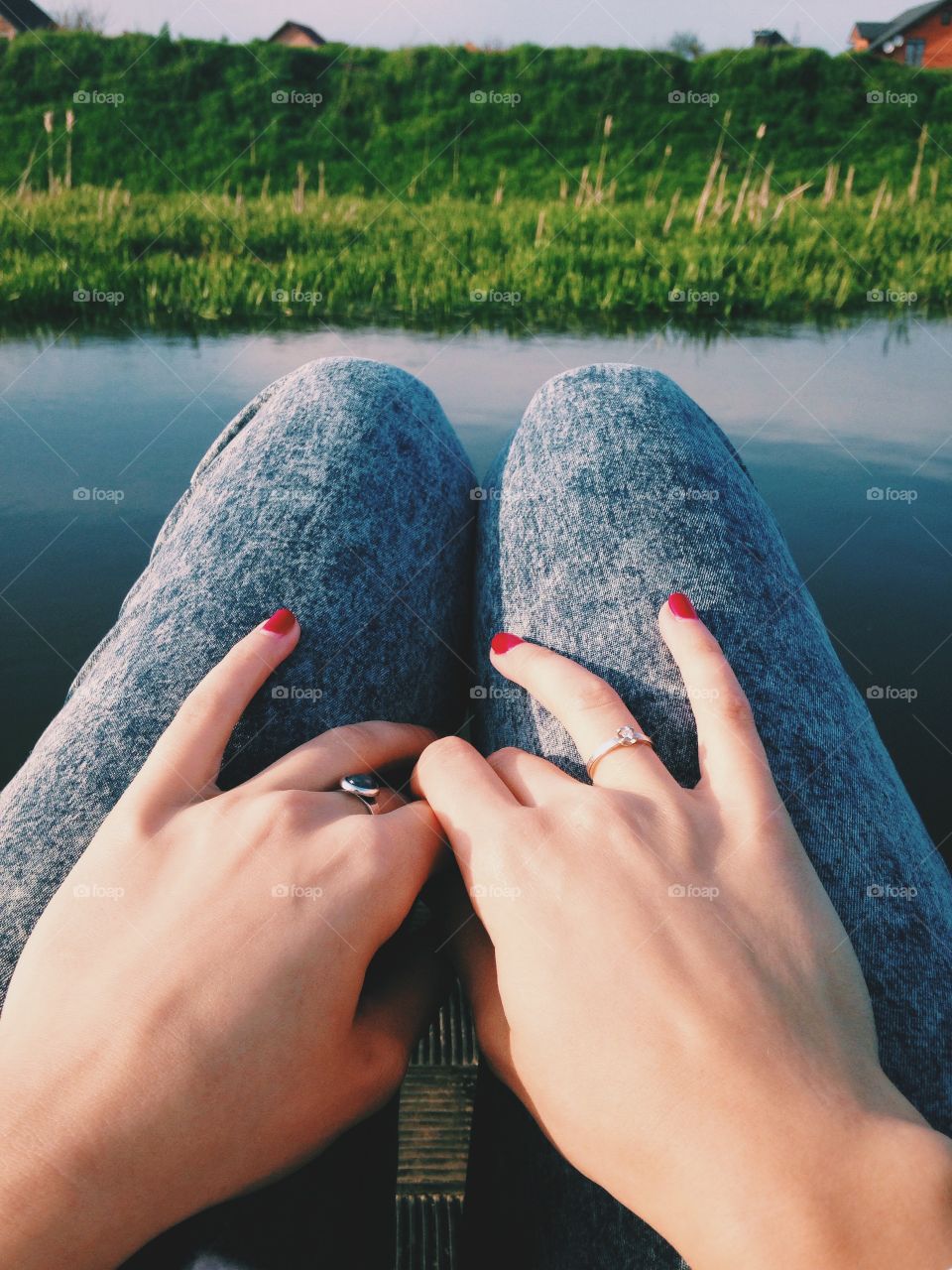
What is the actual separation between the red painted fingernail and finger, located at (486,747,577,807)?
0.81ft

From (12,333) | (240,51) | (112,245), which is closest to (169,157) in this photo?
(240,51)

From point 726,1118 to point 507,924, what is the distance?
0.59 ft

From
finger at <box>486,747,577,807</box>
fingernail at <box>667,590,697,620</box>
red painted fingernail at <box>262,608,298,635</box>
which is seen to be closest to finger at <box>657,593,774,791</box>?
fingernail at <box>667,590,697,620</box>

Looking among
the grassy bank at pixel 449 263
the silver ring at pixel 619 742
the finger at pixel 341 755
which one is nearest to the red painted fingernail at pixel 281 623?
the finger at pixel 341 755

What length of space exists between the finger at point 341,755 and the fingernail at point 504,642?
121 millimetres

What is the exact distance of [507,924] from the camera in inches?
22.9

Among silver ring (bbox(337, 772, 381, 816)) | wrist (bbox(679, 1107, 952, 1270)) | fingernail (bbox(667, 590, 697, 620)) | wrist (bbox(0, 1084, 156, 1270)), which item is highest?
fingernail (bbox(667, 590, 697, 620))

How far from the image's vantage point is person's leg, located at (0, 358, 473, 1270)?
588 mm

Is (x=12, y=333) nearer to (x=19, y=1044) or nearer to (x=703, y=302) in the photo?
(x=703, y=302)

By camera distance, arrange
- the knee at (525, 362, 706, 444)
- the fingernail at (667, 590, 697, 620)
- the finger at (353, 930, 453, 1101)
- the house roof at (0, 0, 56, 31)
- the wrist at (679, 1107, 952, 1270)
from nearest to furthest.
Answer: the wrist at (679, 1107, 952, 1270)
the finger at (353, 930, 453, 1101)
the fingernail at (667, 590, 697, 620)
the knee at (525, 362, 706, 444)
the house roof at (0, 0, 56, 31)

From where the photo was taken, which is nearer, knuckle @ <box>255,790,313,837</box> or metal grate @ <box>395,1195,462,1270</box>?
knuckle @ <box>255,790,313,837</box>

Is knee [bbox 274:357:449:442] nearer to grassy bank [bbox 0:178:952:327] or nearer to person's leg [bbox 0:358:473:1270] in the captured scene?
person's leg [bbox 0:358:473:1270]

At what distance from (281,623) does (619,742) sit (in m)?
0.35

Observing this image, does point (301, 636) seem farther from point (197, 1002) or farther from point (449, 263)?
point (449, 263)
